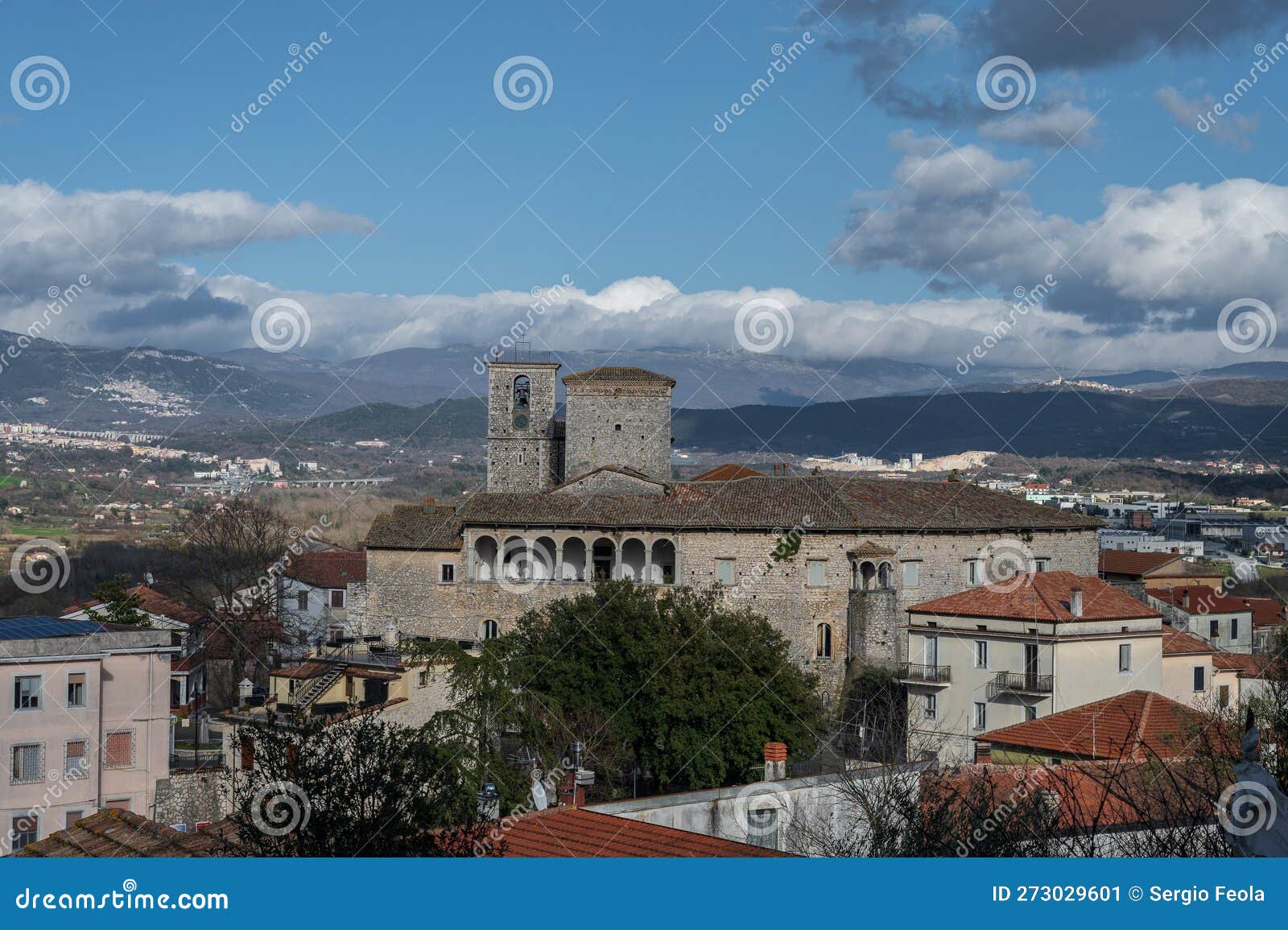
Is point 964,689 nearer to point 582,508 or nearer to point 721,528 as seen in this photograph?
point 721,528

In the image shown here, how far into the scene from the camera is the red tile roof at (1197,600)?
5319 cm

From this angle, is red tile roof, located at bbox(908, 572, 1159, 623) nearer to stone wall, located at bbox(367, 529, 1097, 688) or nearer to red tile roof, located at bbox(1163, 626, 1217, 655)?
red tile roof, located at bbox(1163, 626, 1217, 655)

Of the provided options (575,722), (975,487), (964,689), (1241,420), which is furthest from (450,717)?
(1241,420)

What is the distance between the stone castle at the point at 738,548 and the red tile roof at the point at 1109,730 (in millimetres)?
12059

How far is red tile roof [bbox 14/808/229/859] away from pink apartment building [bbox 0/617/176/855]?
39.8 feet

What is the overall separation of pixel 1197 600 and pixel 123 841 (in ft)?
152

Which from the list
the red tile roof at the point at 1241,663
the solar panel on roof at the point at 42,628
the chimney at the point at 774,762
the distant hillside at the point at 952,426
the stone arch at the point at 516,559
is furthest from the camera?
the distant hillside at the point at 952,426

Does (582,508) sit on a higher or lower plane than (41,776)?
higher

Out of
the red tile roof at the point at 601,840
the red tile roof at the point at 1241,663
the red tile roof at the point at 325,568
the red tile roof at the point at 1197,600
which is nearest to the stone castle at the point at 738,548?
the red tile roof at the point at 1197,600

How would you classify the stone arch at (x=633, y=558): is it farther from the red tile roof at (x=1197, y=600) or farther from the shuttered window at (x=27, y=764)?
the shuttered window at (x=27, y=764)

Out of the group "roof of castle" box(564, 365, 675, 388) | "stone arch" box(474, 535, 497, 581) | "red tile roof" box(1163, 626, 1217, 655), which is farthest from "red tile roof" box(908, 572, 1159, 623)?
"roof of castle" box(564, 365, 675, 388)

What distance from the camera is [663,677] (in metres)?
36.8

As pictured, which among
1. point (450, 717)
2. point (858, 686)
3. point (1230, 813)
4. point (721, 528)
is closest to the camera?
point (1230, 813)

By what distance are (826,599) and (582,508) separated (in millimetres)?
8771
